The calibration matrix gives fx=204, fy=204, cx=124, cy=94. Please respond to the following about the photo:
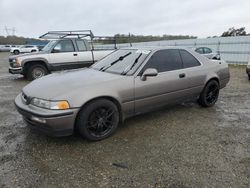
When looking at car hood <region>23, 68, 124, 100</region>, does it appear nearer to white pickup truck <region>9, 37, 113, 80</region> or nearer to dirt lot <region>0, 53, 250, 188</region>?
dirt lot <region>0, 53, 250, 188</region>

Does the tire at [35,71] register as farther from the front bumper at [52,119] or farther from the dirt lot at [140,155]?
the front bumper at [52,119]

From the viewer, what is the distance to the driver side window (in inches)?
343

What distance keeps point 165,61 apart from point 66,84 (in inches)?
80.6

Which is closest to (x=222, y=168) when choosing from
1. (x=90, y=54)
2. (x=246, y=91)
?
(x=246, y=91)

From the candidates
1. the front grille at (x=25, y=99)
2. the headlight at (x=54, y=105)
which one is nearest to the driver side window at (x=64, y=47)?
the front grille at (x=25, y=99)

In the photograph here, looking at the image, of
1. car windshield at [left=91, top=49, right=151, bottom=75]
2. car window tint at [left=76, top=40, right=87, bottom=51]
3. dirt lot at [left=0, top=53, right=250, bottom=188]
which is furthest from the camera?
car window tint at [left=76, top=40, right=87, bottom=51]

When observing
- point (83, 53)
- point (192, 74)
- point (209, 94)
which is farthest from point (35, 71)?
point (209, 94)

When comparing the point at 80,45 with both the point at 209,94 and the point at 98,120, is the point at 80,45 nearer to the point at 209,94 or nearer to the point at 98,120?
the point at 209,94

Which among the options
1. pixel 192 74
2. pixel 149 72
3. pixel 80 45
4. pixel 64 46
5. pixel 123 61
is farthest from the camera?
pixel 80 45

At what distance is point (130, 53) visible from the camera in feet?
14.0

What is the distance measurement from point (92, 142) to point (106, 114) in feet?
1.66

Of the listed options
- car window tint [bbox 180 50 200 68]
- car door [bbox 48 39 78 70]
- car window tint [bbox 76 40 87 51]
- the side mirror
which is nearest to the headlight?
the side mirror

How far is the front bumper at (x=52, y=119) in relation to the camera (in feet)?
9.53

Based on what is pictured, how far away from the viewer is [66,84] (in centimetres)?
332
